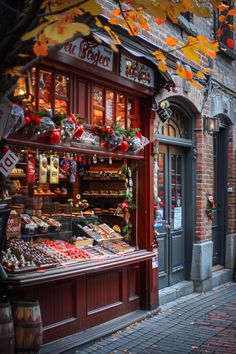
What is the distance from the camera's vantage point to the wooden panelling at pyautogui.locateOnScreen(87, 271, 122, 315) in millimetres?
7090

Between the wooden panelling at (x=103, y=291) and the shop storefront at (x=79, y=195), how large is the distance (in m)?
0.01

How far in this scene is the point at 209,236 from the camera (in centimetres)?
1057

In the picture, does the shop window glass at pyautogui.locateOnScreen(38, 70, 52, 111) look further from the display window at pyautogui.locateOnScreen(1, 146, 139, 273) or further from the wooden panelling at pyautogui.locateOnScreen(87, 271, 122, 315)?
the wooden panelling at pyautogui.locateOnScreen(87, 271, 122, 315)

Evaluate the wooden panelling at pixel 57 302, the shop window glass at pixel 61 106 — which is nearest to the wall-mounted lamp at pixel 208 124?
the shop window glass at pixel 61 106

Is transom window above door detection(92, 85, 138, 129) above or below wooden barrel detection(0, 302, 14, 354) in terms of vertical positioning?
above

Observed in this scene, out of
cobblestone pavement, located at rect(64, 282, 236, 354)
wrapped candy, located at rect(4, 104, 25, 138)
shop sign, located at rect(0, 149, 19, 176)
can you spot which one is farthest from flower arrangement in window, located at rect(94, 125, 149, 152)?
cobblestone pavement, located at rect(64, 282, 236, 354)

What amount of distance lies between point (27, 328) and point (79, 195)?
4.28 metres

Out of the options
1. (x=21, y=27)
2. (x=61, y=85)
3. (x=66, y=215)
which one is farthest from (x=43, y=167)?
(x=21, y=27)

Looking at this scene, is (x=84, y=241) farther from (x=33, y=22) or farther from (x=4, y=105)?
(x=33, y=22)

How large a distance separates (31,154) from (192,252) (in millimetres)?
Result: 4331

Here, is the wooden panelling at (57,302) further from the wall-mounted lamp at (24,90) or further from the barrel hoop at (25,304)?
the wall-mounted lamp at (24,90)

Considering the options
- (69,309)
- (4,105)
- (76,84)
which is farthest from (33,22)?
(69,309)

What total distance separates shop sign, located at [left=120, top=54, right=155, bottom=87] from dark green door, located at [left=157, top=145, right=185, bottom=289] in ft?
5.61

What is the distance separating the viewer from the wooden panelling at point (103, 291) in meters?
7.09
